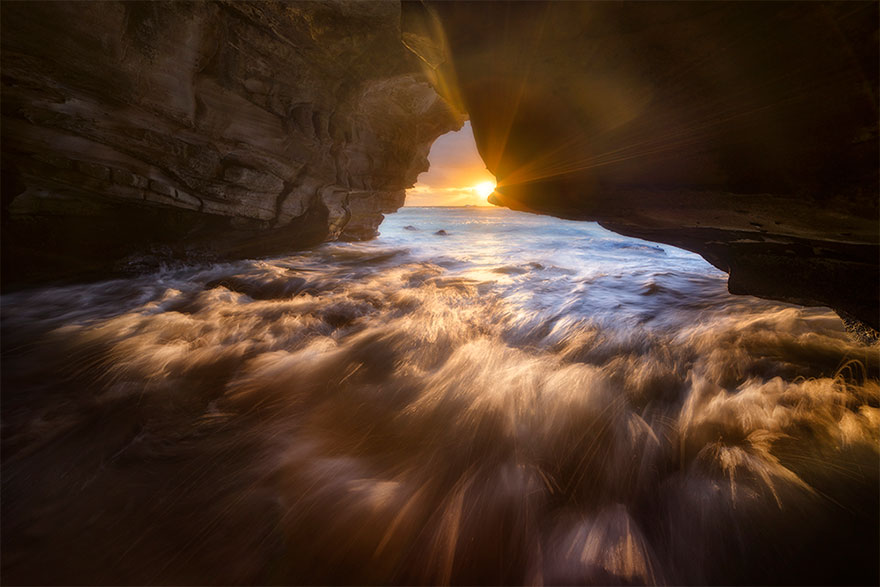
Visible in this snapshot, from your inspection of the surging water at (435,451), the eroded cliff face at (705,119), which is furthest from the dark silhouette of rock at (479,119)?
the surging water at (435,451)

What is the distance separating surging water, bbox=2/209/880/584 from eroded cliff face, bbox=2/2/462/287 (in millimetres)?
1967

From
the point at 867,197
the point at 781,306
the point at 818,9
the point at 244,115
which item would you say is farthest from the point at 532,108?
the point at 244,115

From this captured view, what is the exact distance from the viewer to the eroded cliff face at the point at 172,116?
379 centimetres

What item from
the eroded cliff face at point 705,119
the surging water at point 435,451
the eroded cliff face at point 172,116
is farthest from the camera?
the eroded cliff face at point 172,116

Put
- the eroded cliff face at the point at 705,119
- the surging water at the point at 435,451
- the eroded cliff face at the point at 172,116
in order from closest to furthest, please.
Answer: the eroded cliff face at the point at 705,119 → the surging water at the point at 435,451 → the eroded cliff face at the point at 172,116

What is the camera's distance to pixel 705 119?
1.81 meters

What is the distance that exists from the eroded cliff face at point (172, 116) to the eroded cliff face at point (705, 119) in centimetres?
305

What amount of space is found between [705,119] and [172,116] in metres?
6.86

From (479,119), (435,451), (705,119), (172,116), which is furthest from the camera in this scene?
(172,116)

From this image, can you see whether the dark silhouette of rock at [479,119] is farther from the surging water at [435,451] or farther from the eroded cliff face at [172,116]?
the surging water at [435,451]

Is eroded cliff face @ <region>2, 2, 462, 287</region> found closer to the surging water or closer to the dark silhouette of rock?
the dark silhouette of rock

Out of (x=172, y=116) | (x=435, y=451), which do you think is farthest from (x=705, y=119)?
(x=172, y=116)

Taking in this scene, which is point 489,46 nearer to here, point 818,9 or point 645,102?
point 645,102

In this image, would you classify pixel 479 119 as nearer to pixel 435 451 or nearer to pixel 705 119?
pixel 705 119
